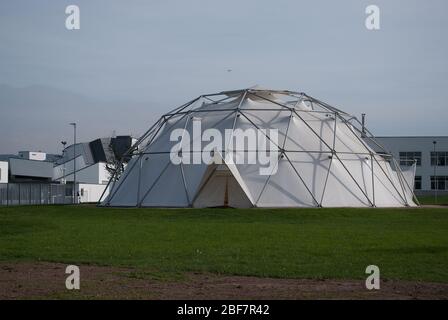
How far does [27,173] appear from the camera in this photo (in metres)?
84.6

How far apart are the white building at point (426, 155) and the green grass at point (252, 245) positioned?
71.4m

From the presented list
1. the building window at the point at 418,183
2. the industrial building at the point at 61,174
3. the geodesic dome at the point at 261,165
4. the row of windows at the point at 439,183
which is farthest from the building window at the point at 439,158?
the geodesic dome at the point at 261,165

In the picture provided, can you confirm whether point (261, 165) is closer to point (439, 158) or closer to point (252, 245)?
point (252, 245)

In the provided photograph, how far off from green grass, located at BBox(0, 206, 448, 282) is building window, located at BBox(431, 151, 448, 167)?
72419 mm

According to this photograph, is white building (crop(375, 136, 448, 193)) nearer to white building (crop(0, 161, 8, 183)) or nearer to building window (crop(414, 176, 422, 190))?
building window (crop(414, 176, 422, 190))

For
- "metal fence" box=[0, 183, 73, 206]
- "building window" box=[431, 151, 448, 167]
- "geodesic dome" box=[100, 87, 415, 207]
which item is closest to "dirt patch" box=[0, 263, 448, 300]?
"geodesic dome" box=[100, 87, 415, 207]

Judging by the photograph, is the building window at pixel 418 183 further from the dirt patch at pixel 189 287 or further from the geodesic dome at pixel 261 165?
the dirt patch at pixel 189 287

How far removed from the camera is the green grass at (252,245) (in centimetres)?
1488

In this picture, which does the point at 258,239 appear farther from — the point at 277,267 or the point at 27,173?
the point at 27,173

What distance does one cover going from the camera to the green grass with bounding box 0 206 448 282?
1488 cm

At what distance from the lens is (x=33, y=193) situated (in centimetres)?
6250

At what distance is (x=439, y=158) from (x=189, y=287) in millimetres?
96244
